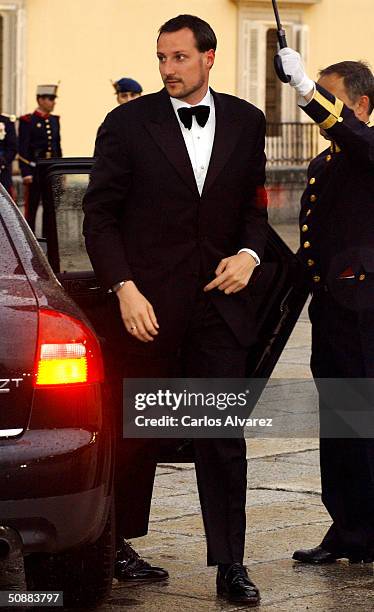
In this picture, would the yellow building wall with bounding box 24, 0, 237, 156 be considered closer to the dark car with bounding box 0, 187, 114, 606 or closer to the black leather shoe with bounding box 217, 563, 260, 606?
the black leather shoe with bounding box 217, 563, 260, 606

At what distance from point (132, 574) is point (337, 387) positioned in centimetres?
89

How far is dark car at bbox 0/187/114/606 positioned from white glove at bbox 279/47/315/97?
972 mm

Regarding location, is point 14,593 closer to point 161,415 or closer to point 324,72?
point 161,415

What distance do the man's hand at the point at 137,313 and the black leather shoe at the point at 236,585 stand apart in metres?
0.71

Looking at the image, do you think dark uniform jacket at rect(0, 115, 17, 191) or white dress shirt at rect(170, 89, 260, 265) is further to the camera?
dark uniform jacket at rect(0, 115, 17, 191)

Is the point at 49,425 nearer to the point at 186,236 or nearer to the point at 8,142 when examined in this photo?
the point at 186,236

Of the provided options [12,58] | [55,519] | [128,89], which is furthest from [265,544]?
[12,58]

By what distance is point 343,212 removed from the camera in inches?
223

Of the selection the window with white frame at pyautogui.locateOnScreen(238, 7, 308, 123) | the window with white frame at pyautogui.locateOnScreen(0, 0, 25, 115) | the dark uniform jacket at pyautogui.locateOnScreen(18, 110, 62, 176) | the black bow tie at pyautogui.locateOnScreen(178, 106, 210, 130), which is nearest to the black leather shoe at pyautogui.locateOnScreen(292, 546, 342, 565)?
the black bow tie at pyautogui.locateOnScreen(178, 106, 210, 130)

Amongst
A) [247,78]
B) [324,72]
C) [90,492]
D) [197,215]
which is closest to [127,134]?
[197,215]

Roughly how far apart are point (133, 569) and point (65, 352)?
1.09 metres

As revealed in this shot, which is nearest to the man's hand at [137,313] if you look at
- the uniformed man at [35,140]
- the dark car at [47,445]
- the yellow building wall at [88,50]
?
the dark car at [47,445]

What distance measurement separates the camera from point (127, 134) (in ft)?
17.6

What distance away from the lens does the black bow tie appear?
5.40 m
